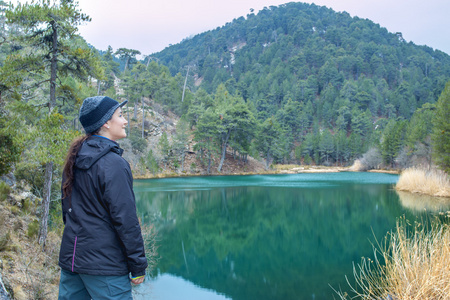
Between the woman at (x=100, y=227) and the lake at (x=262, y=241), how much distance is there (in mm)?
4966

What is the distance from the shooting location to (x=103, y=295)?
200 centimetres

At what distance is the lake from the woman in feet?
16.3

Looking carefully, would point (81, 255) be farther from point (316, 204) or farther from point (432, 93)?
point (432, 93)

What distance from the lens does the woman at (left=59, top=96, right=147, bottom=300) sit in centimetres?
199

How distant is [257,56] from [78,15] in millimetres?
118299

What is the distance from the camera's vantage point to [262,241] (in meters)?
11.4

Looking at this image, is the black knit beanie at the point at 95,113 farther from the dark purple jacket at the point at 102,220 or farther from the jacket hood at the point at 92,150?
the dark purple jacket at the point at 102,220

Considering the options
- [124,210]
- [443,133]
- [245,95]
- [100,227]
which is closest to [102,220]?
[100,227]

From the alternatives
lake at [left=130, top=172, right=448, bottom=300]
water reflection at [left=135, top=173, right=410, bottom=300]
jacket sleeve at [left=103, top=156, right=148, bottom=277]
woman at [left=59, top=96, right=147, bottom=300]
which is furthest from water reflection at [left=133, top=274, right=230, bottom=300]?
jacket sleeve at [left=103, top=156, right=148, bottom=277]

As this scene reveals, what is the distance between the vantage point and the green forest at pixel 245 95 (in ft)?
23.1

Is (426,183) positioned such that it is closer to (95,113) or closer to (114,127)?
(114,127)

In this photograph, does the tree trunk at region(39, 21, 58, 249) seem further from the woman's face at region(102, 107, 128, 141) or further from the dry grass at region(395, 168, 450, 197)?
the dry grass at region(395, 168, 450, 197)

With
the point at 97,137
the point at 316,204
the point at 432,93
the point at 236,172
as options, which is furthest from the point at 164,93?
the point at 432,93

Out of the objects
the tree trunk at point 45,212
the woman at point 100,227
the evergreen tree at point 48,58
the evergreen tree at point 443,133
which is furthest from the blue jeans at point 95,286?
the evergreen tree at point 443,133
